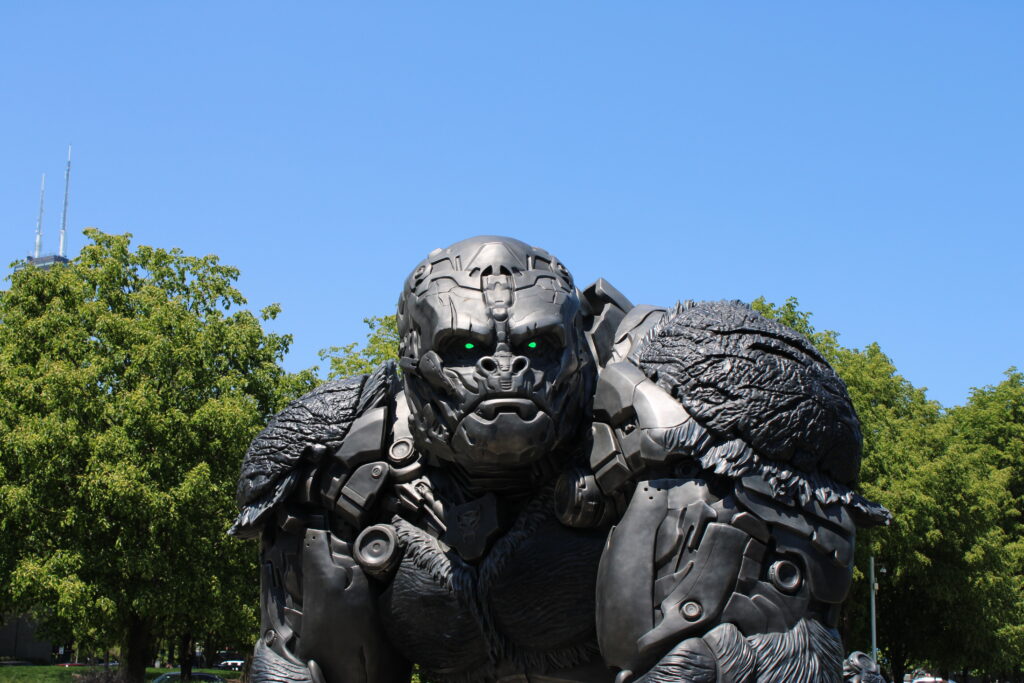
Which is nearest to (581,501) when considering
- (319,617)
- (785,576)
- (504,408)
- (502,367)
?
(504,408)

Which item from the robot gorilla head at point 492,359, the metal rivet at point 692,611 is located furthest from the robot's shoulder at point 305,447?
the metal rivet at point 692,611

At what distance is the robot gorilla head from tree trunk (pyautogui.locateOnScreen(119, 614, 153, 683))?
19.0 m

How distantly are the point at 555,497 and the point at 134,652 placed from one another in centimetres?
1939

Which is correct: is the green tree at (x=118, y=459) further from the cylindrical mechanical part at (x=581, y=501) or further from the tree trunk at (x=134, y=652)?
the cylindrical mechanical part at (x=581, y=501)

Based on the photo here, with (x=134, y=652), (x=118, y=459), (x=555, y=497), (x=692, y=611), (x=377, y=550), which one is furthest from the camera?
(x=134, y=652)

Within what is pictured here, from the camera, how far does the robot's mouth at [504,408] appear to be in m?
4.71

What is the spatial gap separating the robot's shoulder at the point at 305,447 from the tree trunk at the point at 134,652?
18.0m

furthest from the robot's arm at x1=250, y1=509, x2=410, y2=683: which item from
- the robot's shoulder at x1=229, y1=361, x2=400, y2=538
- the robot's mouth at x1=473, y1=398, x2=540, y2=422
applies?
the robot's mouth at x1=473, y1=398, x2=540, y2=422

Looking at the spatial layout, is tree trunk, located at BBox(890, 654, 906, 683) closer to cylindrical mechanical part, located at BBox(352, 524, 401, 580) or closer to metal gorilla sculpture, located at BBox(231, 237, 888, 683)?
metal gorilla sculpture, located at BBox(231, 237, 888, 683)

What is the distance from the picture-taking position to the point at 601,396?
4.93 meters

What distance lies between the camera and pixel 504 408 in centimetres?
472

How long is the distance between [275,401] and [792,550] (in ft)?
65.9

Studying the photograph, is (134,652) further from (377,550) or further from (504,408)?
(504,408)

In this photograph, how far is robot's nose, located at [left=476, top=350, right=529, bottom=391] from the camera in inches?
186
